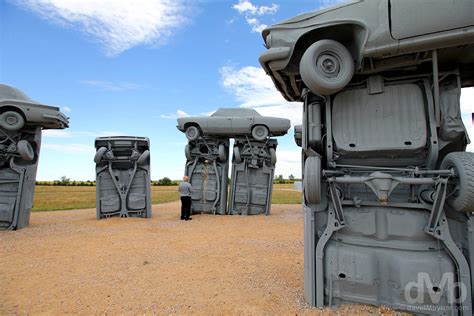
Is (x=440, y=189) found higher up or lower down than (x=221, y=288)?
higher up

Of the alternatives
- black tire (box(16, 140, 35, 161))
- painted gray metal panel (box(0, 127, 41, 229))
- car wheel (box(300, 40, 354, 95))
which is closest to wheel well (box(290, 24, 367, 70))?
car wheel (box(300, 40, 354, 95))

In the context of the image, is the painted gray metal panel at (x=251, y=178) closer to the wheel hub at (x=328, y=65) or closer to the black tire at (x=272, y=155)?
the black tire at (x=272, y=155)

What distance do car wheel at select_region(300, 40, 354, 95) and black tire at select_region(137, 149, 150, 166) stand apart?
8.93 m

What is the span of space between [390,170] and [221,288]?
2.88 m

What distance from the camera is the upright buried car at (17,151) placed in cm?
845

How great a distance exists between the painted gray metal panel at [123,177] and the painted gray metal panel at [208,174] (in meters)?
2.01

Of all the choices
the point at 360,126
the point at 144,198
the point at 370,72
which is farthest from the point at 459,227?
the point at 144,198

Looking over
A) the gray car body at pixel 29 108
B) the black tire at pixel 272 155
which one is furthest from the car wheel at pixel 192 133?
the gray car body at pixel 29 108

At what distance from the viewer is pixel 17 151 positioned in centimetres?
870

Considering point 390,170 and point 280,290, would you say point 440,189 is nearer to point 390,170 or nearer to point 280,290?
point 390,170

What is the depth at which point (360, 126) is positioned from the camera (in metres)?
3.56

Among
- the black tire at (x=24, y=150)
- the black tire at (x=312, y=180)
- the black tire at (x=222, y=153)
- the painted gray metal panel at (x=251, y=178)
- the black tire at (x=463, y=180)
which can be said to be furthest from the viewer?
the black tire at (x=222, y=153)

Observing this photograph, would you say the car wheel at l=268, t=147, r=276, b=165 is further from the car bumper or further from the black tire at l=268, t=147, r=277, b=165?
the car bumper

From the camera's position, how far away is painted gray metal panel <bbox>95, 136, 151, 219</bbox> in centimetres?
1073
